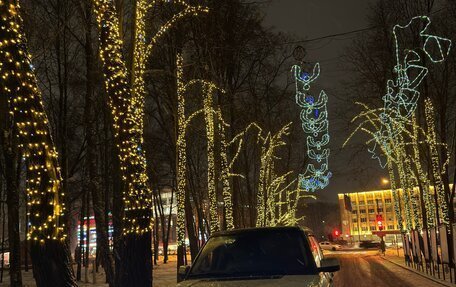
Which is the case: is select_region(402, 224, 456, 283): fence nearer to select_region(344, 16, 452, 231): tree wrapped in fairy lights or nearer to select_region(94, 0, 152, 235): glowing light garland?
select_region(344, 16, 452, 231): tree wrapped in fairy lights

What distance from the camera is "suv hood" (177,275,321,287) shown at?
5.10 metres

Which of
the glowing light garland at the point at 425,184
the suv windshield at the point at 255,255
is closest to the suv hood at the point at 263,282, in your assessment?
the suv windshield at the point at 255,255

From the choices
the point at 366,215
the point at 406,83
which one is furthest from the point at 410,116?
the point at 366,215

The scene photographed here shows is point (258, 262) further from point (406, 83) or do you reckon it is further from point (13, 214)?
point (406, 83)

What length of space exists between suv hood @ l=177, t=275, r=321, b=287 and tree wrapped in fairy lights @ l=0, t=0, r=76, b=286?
2411mm

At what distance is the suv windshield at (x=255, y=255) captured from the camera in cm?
597

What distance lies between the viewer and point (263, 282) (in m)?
5.20

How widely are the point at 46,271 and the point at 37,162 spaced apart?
1464mm

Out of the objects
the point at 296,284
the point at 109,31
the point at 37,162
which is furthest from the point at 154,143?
the point at 296,284

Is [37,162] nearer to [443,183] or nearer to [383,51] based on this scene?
[443,183]

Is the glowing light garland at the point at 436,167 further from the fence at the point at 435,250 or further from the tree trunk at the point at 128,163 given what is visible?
the tree trunk at the point at 128,163

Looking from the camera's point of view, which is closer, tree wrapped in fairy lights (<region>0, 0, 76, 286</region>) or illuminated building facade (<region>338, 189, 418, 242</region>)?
tree wrapped in fairy lights (<region>0, 0, 76, 286</region>)

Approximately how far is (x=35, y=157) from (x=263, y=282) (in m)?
3.71

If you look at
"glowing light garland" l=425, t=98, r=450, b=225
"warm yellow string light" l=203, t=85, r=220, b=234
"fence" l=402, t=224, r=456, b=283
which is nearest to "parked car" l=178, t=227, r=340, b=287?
"fence" l=402, t=224, r=456, b=283
